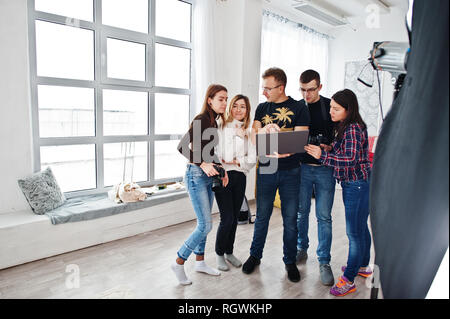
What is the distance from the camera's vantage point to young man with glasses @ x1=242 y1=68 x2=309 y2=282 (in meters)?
2.04

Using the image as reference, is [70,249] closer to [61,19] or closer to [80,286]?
[80,286]

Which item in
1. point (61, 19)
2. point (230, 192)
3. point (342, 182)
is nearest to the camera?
point (342, 182)

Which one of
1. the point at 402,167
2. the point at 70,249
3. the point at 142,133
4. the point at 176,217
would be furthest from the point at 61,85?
the point at 402,167

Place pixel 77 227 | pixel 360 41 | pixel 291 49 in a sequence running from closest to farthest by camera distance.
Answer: pixel 77 227 → pixel 291 49 → pixel 360 41

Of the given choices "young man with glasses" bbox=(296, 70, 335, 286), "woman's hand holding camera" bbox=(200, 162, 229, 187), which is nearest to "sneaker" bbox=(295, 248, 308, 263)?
"young man with glasses" bbox=(296, 70, 335, 286)

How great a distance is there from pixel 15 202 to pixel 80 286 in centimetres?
104

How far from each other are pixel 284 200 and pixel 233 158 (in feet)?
1.50

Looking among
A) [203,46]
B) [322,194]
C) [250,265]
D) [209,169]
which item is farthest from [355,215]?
[203,46]

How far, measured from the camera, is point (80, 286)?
2.04 meters

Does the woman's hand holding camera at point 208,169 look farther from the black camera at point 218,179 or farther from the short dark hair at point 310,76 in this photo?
the short dark hair at point 310,76

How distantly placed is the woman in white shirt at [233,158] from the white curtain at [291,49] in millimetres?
2474

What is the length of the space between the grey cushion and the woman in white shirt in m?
1.45

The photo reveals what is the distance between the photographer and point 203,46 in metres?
3.50

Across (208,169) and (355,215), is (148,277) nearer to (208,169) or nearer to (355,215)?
(208,169)
